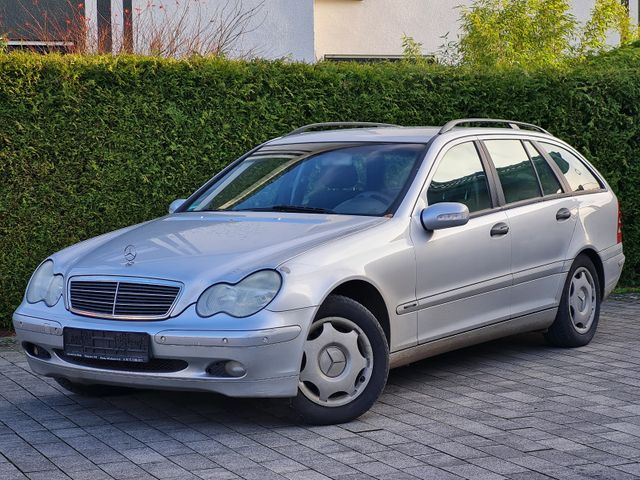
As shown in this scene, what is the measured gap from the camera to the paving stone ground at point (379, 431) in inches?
213

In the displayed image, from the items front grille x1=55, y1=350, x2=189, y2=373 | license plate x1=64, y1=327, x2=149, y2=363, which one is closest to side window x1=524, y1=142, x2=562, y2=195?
front grille x1=55, y1=350, x2=189, y2=373

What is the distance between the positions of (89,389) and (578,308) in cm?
358

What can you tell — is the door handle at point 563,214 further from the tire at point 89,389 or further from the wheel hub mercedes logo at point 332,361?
the tire at point 89,389

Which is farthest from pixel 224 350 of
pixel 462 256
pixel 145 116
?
pixel 145 116

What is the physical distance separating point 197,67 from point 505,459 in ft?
18.4

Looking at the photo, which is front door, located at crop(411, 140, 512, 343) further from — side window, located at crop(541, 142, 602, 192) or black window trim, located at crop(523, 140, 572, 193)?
side window, located at crop(541, 142, 602, 192)

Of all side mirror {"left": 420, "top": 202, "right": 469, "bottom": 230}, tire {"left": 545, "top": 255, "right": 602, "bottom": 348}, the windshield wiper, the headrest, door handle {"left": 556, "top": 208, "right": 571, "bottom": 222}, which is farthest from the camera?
tire {"left": 545, "top": 255, "right": 602, "bottom": 348}

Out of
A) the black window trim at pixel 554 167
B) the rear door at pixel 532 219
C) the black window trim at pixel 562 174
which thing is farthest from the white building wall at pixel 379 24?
the rear door at pixel 532 219

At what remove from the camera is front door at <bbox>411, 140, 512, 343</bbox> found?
6.90 m

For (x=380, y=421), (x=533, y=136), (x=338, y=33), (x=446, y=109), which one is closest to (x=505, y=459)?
(x=380, y=421)

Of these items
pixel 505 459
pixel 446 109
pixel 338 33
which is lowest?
pixel 505 459

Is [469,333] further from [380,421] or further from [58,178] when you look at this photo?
[58,178]

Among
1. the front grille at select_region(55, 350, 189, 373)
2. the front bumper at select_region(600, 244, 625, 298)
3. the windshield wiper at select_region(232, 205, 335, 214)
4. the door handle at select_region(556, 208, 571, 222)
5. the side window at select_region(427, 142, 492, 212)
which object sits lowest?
the front grille at select_region(55, 350, 189, 373)

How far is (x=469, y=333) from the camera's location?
731 cm
